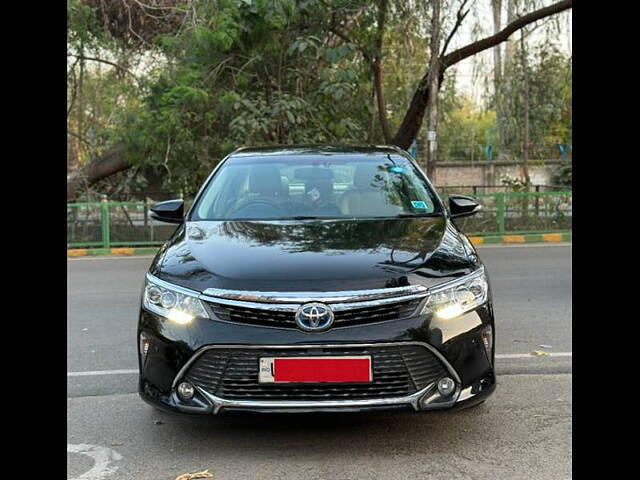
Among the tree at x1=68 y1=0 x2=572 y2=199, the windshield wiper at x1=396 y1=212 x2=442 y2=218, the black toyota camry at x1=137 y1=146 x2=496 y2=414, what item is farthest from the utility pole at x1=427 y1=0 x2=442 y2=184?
the black toyota camry at x1=137 y1=146 x2=496 y2=414

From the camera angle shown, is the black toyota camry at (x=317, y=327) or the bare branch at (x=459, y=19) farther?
the bare branch at (x=459, y=19)

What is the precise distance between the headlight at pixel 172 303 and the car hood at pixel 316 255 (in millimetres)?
52

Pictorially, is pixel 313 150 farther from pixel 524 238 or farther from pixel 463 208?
pixel 524 238

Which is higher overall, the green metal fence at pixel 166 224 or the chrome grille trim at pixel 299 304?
the green metal fence at pixel 166 224

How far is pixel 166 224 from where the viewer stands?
13242 millimetres

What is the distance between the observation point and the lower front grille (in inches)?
118

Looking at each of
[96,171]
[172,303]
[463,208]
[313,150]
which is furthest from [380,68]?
[172,303]

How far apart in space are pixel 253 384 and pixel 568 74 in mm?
16475

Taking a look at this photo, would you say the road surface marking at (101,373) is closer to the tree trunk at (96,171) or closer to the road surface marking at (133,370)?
the road surface marking at (133,370)

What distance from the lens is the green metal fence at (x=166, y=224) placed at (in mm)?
13133

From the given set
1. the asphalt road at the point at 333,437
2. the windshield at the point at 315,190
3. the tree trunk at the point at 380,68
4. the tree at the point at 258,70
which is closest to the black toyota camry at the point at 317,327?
the asphalt road at the point at 333,437

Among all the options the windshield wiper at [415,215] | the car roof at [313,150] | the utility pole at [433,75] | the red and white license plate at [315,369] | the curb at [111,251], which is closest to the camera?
the red and white license plate at [315,369]

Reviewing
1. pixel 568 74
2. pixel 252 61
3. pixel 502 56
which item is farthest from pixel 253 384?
pixel 502 56
